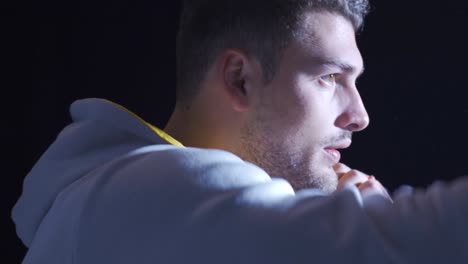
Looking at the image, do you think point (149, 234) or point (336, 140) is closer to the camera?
point (149, 234)

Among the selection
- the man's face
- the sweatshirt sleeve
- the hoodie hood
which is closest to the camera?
the sweatshirt sleeve

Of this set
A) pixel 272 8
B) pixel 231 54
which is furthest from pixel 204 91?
pixel 272 8

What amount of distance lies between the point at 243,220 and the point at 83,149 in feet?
1.31

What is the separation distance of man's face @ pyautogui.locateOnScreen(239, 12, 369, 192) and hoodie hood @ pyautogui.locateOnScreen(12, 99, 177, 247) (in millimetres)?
227

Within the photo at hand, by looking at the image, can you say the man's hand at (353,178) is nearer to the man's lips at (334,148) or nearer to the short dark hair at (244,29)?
the man's lips at (334,148)

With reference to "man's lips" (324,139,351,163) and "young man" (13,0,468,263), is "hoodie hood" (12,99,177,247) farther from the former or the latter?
"man's lips" (324,139,351,163)

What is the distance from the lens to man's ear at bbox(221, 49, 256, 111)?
1.19 meters

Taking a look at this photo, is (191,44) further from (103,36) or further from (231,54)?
(103,36)

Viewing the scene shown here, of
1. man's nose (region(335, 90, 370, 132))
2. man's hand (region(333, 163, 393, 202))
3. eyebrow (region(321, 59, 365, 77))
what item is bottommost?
man's hand (region(333, 163, 393, 202))

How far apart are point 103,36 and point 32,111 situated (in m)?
0.30

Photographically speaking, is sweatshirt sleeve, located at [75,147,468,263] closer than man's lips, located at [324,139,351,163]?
Yes

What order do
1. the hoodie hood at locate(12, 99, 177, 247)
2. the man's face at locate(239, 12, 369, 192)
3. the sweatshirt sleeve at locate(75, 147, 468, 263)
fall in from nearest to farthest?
the sweatshirt sleeve at locate(75, 147, 468, 263), the hoodie hood at locate(12, 99, 177, 247), the man's face at locate(239, 12, 369, 192)

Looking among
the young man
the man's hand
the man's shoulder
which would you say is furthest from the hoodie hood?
the man's hand

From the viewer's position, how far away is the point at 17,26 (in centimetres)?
187
